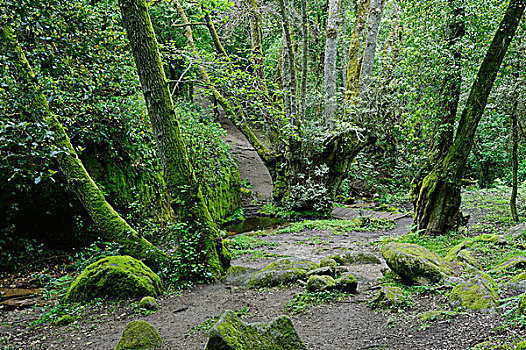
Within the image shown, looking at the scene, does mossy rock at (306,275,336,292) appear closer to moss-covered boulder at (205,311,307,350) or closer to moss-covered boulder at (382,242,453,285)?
moss-covered boulder at (382,242,453,285)

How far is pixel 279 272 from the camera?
5027mm

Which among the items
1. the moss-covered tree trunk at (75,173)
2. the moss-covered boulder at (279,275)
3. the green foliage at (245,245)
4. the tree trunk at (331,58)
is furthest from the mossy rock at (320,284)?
the tree trunk at (331,58)

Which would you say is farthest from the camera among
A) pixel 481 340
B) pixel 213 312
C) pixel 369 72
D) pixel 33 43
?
pixel 369 72

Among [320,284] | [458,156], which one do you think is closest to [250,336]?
[320,284]

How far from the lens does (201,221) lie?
5270 millimetres

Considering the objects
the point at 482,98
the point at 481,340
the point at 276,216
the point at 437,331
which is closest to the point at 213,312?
the point at 437,331

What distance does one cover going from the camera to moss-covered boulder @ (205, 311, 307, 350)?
226cm

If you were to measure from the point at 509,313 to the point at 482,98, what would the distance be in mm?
4425

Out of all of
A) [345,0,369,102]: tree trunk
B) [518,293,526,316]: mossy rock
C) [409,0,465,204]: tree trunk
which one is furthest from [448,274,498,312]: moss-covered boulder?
[345,0,369,102]: tree trunk

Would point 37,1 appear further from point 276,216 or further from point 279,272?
point 276,216

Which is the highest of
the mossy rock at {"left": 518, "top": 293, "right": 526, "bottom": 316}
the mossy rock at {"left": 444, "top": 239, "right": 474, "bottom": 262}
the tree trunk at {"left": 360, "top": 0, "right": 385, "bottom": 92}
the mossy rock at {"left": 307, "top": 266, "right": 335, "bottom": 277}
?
the tree trunk at {"left": 360, "top": 0, "right": 385, "bottom": 92}

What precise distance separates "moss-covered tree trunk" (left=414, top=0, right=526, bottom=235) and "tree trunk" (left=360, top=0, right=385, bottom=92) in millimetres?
5048

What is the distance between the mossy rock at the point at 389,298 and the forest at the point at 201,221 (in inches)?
0.7

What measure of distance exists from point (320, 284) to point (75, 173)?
163 inches
